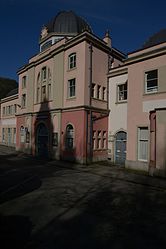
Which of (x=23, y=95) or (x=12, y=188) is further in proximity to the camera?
(x=23, y=95)

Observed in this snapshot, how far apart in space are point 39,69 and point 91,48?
825 centimetres

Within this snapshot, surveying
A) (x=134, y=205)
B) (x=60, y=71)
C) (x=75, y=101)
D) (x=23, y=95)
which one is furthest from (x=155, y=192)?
(x=23, y=95)

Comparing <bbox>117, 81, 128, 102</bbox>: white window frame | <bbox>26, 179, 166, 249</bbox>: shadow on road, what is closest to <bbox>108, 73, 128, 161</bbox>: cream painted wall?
<bbox>117, 81, 128, 102</bbox>: white window frame

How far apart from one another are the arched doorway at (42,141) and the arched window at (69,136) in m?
3.73

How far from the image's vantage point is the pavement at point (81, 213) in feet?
18.8

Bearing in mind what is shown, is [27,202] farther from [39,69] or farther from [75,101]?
[39,69]

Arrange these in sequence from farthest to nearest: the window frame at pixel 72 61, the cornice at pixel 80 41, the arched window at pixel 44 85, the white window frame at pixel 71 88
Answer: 1. the arched window at pixel 44 85
2. the window frame at pixel 72 61
3. the white window frame at pixel 71 88
4. the cornice at pixel 80 41

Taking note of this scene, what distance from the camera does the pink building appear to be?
19422 millimetres

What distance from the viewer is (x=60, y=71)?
22047mm

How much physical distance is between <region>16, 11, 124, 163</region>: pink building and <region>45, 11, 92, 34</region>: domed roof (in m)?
0.13

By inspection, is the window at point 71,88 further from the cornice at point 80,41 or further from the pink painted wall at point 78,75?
the cornice at point 80,41

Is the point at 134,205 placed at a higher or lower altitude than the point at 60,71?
lower

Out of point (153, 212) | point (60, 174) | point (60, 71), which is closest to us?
point (153, 212)

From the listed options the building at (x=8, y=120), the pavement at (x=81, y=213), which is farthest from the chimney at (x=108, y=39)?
the building at (x=8, y=120)
